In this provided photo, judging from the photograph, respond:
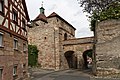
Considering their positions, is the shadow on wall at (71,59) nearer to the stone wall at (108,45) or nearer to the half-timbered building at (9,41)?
the stone wall at (108,45)

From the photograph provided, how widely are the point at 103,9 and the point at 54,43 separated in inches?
411

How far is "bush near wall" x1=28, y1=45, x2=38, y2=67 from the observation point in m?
25.1

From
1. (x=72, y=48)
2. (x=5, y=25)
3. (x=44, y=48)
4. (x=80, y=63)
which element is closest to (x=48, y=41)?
(x=44, y=48)

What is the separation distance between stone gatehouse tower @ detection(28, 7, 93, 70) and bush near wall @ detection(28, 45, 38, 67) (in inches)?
29.3

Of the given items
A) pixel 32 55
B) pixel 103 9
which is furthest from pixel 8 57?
pixel 32 55

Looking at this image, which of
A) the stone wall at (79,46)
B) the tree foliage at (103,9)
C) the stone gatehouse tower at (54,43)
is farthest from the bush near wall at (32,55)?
the tree foliage at (103,9)

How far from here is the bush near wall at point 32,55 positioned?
25.1 metres

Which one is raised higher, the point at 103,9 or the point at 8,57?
the point at 103,9

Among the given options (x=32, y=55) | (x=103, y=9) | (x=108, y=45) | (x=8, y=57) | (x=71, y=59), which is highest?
(x=103, y=9)

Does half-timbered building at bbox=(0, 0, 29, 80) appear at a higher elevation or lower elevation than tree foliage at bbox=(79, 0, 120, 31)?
lower

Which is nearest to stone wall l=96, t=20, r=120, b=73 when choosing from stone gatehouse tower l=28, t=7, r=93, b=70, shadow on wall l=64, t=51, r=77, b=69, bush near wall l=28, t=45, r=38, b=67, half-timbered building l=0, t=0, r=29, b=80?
half-timbered building l=0, t=0, r=29, b=80

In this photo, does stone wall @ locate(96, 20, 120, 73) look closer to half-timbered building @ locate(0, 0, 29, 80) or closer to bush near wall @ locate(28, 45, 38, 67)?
half-timbered building @ locate(0, 0, 29, 80)

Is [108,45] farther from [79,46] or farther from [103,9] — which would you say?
[79,46]

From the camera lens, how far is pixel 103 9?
18234mm
